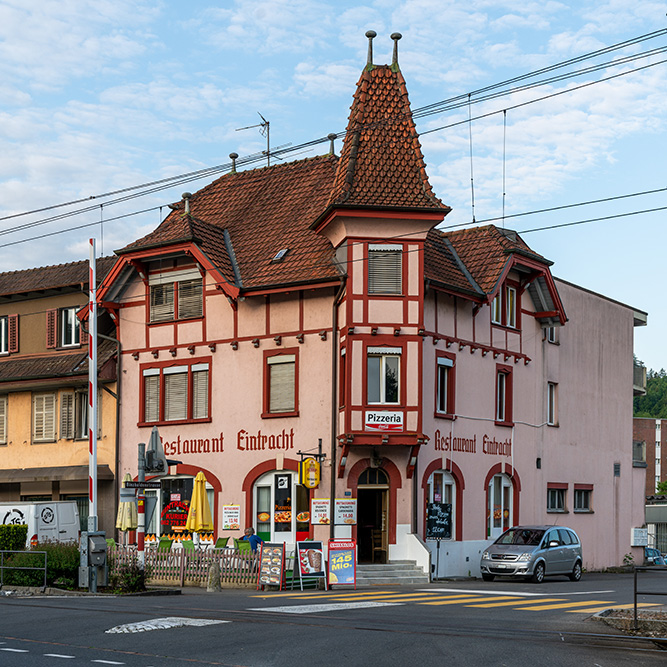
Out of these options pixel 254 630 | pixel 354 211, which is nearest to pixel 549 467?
pixel 354 211

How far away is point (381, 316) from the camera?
30.7 meters

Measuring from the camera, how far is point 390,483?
31.0m

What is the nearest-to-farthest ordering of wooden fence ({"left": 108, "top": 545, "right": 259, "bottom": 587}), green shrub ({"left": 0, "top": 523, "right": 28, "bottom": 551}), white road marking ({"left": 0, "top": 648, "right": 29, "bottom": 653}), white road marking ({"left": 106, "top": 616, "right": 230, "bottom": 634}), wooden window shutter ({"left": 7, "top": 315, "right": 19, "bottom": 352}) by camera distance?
white road marking ({"left": 0, "top": 648, "right": 29, "bottom": 653})
white road marking ({"left": 106, "top": 616, "right": 230, "bottom": 634})
wooden fence ({"left": 108, "top": 545, "right": 259, "bottom": 587})
green shrub ({"left": 0, "top": 523, "right": 28, "bottom": 551})
wooden window shutter ({"left": 7, "top": 315, "right": 19, "bottom": 352})

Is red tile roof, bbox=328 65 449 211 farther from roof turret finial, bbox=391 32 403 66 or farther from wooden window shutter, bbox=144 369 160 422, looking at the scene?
wooden window shutter, bbox=144 369 160 422

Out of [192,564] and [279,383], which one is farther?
[279,383]

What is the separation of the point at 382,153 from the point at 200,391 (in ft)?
30.4

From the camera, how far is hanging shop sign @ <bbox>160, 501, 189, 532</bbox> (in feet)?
113

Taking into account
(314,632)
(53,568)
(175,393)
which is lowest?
(53,568)

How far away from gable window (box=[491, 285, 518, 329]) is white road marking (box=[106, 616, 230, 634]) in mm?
20473

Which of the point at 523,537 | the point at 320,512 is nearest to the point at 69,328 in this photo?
the point at 320,512

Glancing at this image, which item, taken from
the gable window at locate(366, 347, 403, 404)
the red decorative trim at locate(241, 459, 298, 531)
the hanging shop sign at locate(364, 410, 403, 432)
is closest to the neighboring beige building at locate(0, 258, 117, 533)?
the red decorative trim at locate(241, 459, 298, 531)

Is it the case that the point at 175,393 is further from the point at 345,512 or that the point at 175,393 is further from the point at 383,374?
the point at 383,374

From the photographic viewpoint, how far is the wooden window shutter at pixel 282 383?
1278 inches

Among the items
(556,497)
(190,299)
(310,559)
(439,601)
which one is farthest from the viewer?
(556,497)
